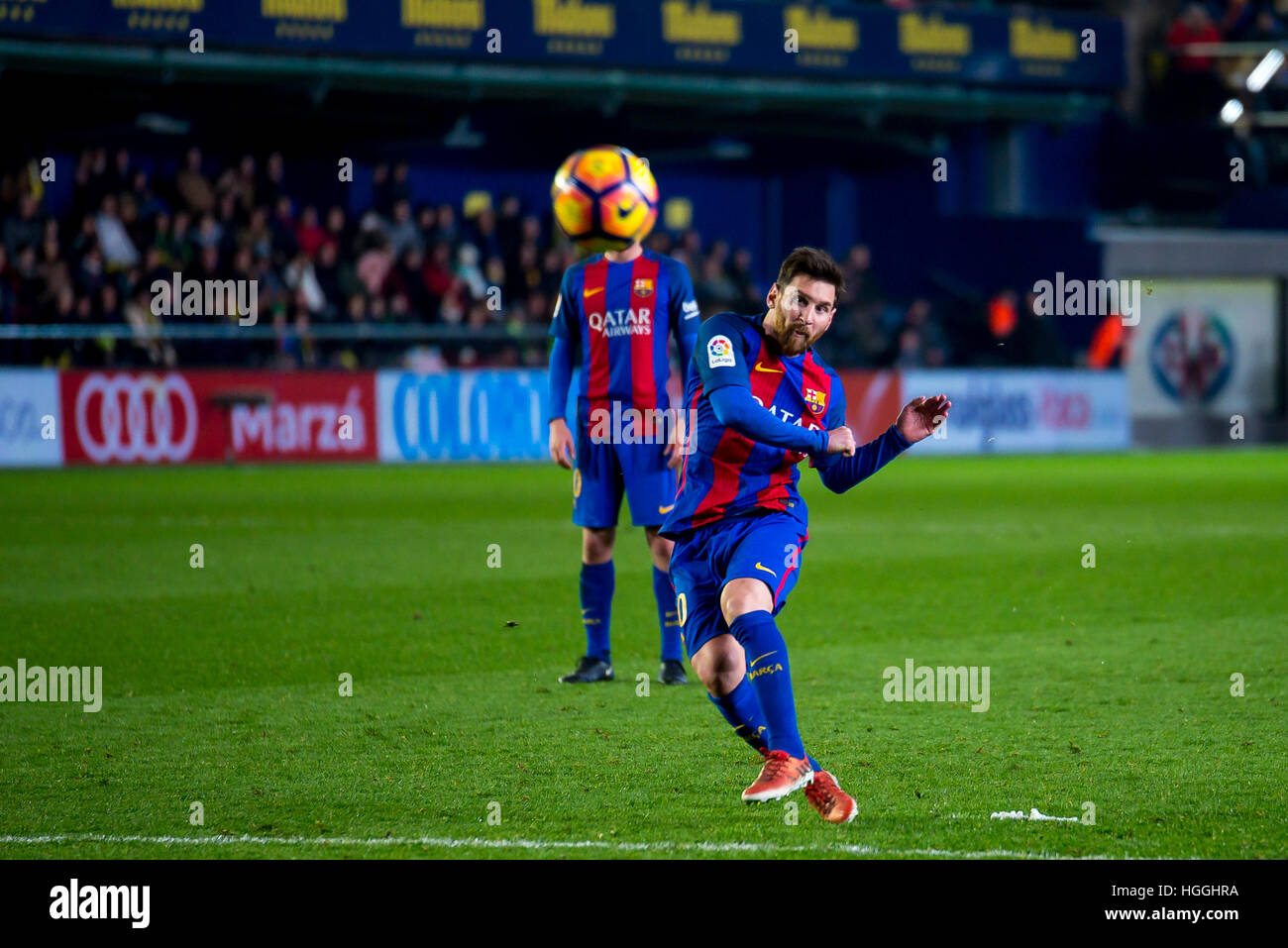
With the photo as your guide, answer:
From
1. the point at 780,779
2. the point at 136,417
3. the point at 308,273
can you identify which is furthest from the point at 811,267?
the point at 308,273

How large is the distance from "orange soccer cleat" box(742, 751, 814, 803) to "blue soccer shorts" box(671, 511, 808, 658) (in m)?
0.43

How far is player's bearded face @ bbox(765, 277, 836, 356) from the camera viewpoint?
4973 mm

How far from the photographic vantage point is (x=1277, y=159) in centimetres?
3062

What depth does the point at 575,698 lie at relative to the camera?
6801 mm

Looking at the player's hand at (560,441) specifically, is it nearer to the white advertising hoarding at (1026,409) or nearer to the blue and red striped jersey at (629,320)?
the blue and red striped jersey at (629,320)

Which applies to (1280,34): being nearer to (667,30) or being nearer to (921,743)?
(667,30)

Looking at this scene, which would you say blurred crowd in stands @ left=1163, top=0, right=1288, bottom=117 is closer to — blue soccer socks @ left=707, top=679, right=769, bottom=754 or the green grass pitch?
the green grass pitch

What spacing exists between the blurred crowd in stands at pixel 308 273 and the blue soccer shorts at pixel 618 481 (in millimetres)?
13646

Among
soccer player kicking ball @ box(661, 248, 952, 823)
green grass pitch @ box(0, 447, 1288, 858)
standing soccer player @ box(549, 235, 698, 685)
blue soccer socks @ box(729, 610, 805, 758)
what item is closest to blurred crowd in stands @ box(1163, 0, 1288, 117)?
green grass pitch @ box(0, 447, 1288, 858)

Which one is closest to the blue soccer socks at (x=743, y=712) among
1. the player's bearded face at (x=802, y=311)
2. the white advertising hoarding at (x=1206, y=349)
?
the player's bearded face at (x=802, y=311)

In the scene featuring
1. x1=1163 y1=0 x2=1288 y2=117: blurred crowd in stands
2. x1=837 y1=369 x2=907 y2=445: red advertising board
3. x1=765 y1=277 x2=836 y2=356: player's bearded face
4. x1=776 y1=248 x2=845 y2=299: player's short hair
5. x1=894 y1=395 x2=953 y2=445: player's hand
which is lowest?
x1=894 y1=395 x2=953 y2=445: player's hand

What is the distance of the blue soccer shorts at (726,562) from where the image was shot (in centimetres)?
496

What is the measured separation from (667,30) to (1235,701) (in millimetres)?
20264
